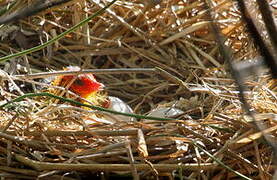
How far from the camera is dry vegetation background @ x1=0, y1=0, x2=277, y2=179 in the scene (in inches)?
62.1

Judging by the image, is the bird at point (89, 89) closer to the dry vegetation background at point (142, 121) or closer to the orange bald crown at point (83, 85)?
the orange bald crown at point (83, 85)

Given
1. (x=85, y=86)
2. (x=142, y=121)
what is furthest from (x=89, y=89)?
(x=142, y=121)

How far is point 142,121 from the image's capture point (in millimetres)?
1914

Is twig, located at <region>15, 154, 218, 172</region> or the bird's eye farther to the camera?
the bird's eye

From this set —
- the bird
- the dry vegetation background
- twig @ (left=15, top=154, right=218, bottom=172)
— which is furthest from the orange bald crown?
twig @ (left=15, top=154, right=218, bottom=172)

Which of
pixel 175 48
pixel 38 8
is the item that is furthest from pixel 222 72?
pixel 38 8

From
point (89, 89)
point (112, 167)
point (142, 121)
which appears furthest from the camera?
point (89, 89)

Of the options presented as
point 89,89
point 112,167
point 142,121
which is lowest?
point 112,167

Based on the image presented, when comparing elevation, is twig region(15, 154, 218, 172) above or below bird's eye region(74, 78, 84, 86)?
below

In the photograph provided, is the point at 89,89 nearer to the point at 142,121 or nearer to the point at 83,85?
the point at 83,85

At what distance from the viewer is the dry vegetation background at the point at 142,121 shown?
158 cm

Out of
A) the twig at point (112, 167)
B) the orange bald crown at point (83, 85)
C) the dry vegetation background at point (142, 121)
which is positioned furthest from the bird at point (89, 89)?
the twig at point (112, 167)

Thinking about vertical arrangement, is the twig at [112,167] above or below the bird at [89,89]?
below

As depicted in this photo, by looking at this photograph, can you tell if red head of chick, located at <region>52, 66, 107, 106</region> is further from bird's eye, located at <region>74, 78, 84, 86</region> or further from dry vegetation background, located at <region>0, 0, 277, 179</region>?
dry vegetation background, located at <region>0, 0, 277, 179</region>
